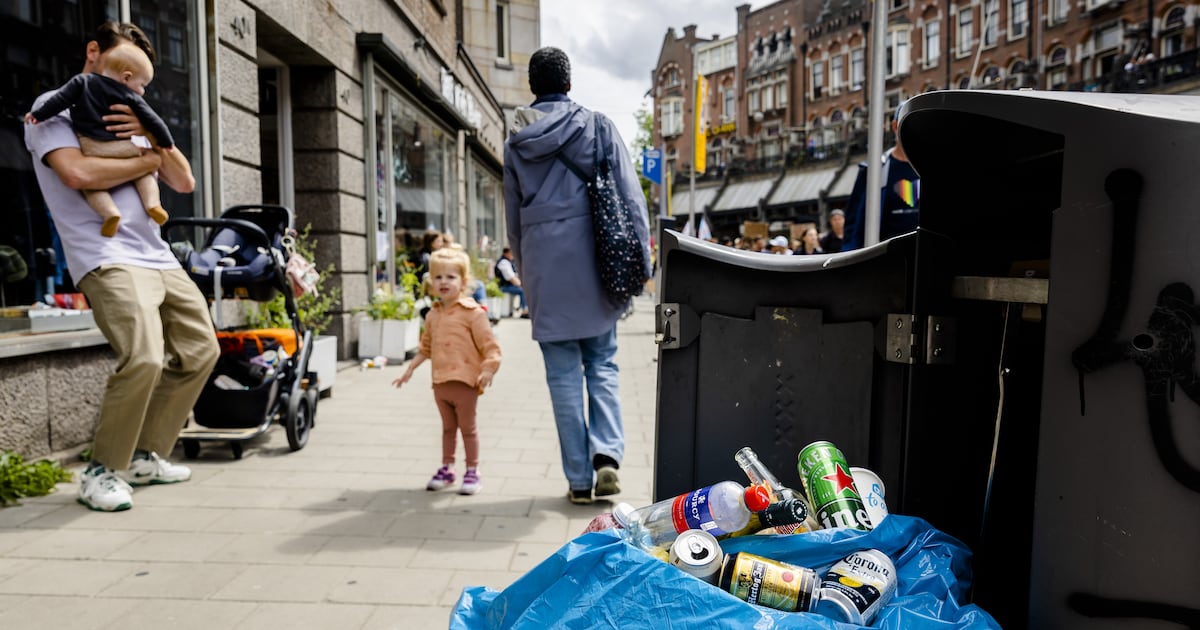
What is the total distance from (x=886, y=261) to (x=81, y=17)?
5.76 m

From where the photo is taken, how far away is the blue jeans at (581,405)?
4039 mm

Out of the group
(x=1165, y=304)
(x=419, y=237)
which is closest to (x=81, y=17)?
(x=1165, y=304)

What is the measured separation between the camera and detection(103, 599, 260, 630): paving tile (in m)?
2.62

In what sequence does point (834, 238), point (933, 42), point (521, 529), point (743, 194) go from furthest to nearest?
point (743, 194)
point (933, 42)
point (834, 238)
point (521, 529)

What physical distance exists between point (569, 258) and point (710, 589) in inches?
104

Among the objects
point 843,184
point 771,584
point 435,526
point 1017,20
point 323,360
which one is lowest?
point 435,526

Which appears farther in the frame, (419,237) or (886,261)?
(419,237)

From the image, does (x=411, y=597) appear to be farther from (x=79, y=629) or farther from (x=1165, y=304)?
(x=1165, y=304)

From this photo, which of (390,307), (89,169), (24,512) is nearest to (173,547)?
(24,512)

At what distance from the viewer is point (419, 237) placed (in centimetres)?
1364

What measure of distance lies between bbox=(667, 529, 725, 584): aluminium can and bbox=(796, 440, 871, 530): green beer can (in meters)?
0.24

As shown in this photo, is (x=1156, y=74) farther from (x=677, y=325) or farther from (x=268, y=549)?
(x=268, y=549)

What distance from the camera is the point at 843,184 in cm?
4478

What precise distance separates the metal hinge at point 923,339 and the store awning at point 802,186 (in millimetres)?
45838
